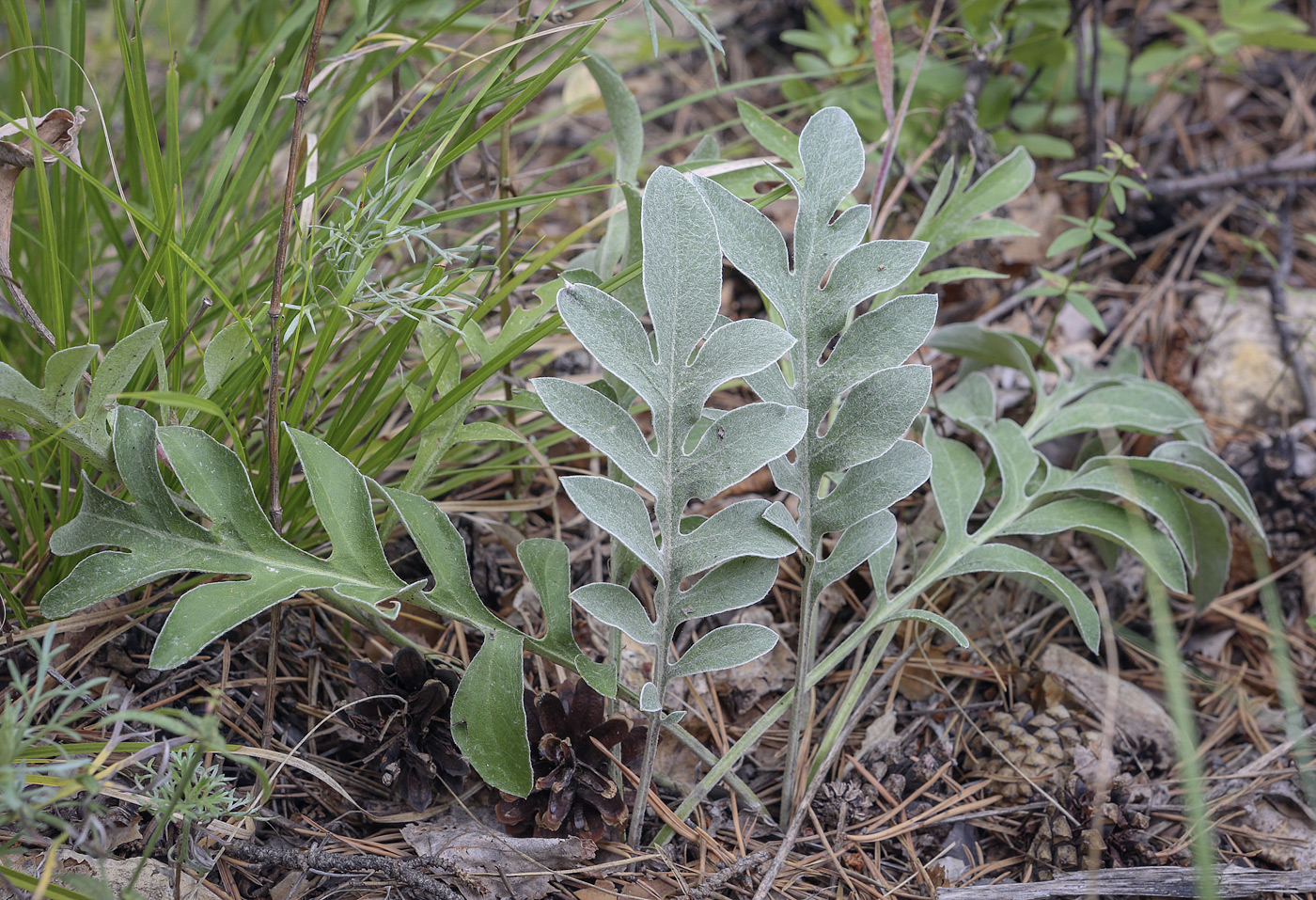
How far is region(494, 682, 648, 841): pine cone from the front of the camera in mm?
1315

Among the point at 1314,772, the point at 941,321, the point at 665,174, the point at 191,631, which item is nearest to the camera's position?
the point at 191,631

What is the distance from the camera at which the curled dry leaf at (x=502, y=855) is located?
4.17 ft

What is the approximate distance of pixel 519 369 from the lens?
5.98 ft

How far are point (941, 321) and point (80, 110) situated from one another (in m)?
2.08

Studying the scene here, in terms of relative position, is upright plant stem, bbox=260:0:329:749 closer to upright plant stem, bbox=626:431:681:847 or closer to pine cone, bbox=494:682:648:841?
pine cone, bbox=494:682:648:841

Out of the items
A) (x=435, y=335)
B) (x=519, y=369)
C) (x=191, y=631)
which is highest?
(x=435, y=335)

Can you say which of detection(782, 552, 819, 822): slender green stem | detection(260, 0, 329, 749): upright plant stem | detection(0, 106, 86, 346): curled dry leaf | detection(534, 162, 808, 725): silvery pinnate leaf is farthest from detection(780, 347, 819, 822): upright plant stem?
detection(0, 106, 86, 346): curled dry leaf

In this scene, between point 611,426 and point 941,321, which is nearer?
point 611,426

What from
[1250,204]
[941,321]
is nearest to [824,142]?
[941,321]

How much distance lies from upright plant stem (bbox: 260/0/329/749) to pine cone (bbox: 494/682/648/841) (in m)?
0.40

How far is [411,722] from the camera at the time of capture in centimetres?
138

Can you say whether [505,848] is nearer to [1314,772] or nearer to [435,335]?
[435,335]

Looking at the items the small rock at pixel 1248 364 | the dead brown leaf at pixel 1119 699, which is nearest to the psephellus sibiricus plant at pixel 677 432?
the dead brown leaf at pixel 1119 699

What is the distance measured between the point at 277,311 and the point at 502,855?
85 cm
